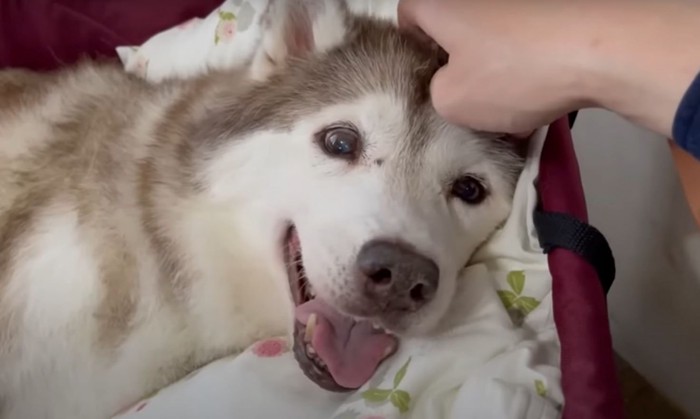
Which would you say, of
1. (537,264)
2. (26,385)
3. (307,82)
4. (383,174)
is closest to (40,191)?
(26,385)

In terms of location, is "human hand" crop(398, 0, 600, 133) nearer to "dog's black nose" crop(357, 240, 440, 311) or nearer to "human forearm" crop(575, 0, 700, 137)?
"human forearm" crop(575, 0, 700, 137)

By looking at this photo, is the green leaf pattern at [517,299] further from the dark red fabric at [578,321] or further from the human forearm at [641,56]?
the human forearm at [641,56]

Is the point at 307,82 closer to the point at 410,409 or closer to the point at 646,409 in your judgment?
the point at 410,409

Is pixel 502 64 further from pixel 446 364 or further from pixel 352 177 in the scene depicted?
pixel 446 364

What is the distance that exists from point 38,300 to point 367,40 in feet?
2.62

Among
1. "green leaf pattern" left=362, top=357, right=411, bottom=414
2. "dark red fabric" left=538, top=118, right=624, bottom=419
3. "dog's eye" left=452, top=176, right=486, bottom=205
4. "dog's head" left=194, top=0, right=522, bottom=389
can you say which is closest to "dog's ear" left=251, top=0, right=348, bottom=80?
"dog's head" left=194, top=0, right=522, bottom=389

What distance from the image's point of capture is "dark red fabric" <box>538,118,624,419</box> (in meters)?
1.20

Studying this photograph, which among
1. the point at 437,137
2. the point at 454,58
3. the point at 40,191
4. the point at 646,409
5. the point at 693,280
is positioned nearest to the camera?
the point at 454,58

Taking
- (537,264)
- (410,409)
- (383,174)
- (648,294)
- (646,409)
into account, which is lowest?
(646,409)

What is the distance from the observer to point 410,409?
142cm

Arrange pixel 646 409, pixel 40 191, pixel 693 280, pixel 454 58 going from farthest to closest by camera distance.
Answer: pixel 646 409
pixel 693 280
pixel 40 191
pixel 454 58

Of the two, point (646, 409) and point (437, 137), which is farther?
point (646, 409)

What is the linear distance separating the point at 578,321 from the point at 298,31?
0.80 m

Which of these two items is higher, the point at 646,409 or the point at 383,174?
the point at 383,174
